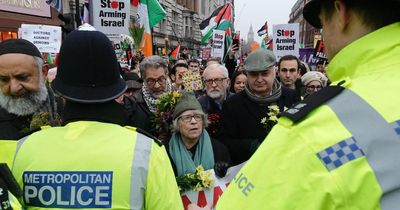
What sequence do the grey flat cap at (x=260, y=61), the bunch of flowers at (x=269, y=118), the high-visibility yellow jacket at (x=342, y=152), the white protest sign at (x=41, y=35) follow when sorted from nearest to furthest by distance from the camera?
1. the high-visibility yellow jacket at (x=342, y=152)
2. the bunch of flowers at (x=269, y=118)
3. the grey flat cap at (x=260, y=61)
4. the white protest sign at (x=41, y=35)

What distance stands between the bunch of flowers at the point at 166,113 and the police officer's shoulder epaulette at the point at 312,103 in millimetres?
2784

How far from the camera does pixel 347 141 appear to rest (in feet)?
3.03

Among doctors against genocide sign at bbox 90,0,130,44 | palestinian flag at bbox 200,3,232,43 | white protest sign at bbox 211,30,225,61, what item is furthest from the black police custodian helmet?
palestinian flag at bbox 200,3,232,43

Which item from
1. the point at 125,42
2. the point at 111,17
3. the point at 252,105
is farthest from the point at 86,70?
the point at 125,42

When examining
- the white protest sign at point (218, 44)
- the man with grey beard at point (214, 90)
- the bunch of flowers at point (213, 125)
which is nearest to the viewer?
the bunch of flowers at point (213, 125)

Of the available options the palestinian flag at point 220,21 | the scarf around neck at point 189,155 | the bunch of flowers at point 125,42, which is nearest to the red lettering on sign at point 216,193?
the scarf around neck at point 189,155

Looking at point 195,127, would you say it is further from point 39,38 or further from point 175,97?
point 39,38

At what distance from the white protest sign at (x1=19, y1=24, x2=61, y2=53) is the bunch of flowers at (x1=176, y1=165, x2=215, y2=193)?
6.24m

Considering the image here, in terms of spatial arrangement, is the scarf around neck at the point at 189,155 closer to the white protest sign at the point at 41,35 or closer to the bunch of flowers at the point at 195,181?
the bunch of flowers at the point at 195,181

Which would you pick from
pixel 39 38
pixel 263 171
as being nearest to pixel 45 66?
pixel 263 171

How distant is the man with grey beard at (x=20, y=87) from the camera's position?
276 centimetres

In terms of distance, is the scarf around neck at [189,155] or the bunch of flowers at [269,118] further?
the bunch of flowers at [269,118]

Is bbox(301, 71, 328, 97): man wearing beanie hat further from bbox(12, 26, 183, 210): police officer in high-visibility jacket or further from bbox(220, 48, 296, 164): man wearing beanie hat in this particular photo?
bbox(12, 26, 183, 210): police officer in high-visibility jacket

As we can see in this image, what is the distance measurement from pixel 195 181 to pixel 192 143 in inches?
20.2
